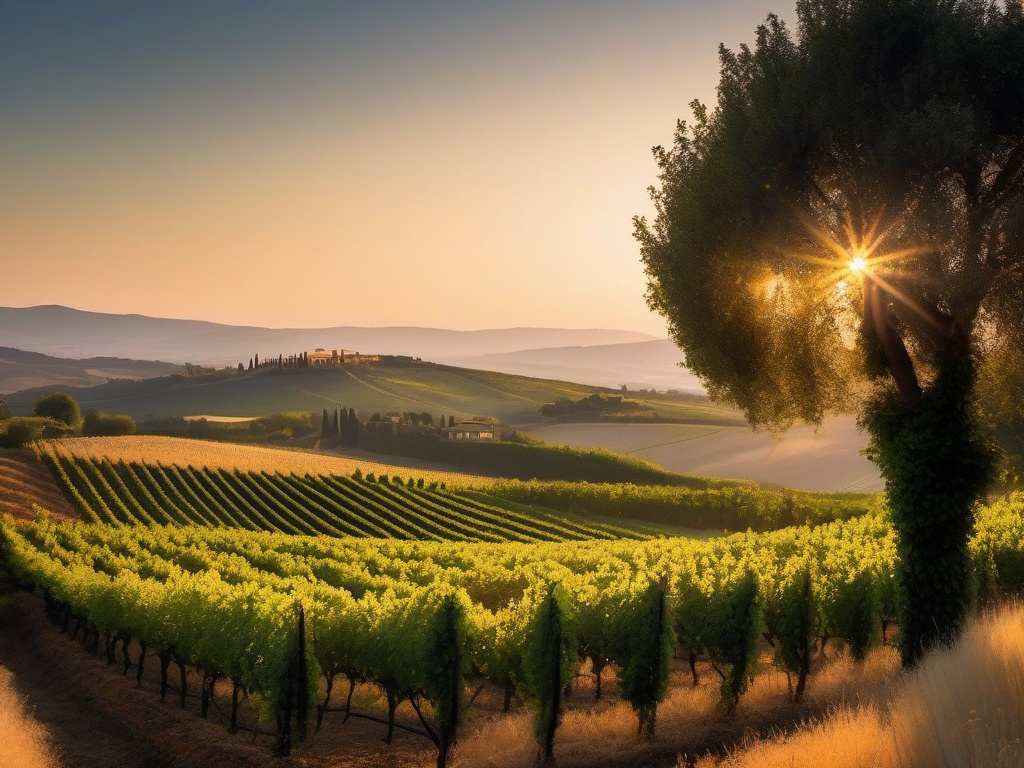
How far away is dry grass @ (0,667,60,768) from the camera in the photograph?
16.2 m

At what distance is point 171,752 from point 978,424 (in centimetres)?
1907

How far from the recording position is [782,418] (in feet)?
58.8

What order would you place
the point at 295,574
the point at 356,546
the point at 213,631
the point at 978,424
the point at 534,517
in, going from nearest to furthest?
the point at 978,424 < the point at 213,631 < the point at 295,574 < the point at 356,546 < the point at 534,517

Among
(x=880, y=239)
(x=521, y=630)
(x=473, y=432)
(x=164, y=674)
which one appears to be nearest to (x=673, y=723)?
(x=521, y=630)

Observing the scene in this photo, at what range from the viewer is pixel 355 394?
168000 mm

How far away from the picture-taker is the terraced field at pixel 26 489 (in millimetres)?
58844

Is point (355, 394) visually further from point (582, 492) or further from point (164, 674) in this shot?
point (164, 674)

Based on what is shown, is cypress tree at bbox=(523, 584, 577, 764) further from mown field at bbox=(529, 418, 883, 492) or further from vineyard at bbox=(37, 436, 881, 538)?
mown field at bbox=(529, 418, 883, 492)

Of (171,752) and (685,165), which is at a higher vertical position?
(685,165)

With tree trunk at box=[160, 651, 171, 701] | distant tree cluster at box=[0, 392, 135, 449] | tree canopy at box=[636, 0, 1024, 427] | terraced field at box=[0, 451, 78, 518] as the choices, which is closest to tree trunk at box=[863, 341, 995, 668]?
tree canopy at box=[636, 0, 1024, 427]

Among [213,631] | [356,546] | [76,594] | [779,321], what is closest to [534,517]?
[356,546]

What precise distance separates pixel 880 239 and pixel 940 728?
8562 millimetres

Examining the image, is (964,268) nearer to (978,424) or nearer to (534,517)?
(978,424)

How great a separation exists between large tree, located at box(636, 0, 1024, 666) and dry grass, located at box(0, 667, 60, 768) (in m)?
16.2
